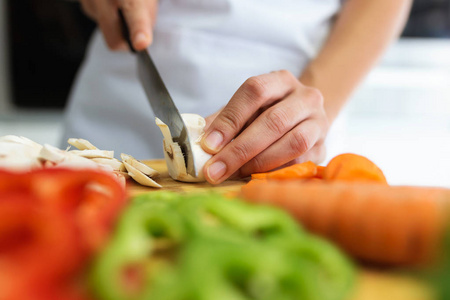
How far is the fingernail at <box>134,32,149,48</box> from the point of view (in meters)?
1.24

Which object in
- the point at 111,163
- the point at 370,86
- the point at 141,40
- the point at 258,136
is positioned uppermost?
the point at 370,86

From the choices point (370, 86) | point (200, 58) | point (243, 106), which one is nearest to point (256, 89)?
point (243, 106)

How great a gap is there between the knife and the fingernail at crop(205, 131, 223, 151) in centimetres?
4

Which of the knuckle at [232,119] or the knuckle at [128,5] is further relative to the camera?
the knuckle at [128,5]

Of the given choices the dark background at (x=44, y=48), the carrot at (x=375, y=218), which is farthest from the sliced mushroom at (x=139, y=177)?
the dark background at (x=44, y=48)

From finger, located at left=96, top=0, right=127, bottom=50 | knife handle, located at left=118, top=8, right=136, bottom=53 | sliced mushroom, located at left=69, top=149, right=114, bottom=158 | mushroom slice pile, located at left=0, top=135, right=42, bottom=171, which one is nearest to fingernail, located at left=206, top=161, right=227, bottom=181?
sliced mushroom, located at left=69, top=149, right=114, bottom=158

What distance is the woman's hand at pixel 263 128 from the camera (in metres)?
0.99

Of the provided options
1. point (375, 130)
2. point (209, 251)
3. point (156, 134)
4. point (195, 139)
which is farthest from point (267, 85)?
point (375, 130)

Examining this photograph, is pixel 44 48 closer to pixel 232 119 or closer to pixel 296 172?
pixel 232 119

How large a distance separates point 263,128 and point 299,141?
0.10 meters

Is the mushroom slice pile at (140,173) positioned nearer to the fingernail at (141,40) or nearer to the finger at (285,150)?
the finger at (285,150)

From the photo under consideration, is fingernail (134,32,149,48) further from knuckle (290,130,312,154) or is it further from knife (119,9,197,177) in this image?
knuckle (290,130,312,154)

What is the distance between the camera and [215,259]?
0.38 m

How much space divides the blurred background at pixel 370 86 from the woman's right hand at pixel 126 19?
4.58 feet
